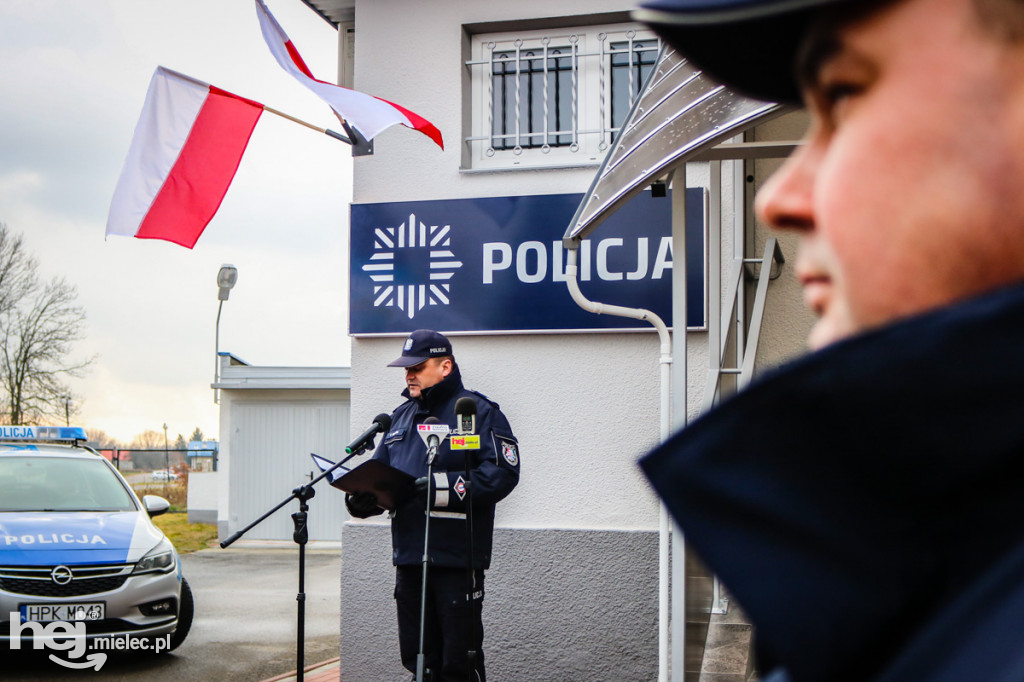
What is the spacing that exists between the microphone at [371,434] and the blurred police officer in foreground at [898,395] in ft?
16.9

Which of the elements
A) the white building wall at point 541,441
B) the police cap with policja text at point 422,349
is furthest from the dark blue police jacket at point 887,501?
the white building wall at point 541,441

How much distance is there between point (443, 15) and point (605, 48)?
1.05 metres

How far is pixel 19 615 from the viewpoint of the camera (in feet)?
24.0

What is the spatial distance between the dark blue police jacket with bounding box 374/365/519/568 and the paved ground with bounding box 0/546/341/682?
2.70 meters

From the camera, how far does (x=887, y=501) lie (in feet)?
1.75

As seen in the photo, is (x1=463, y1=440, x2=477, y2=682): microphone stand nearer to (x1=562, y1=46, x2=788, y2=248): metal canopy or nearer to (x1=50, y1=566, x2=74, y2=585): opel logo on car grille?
(x1=562, y1=46, x2=788, y2=248): metal canopy

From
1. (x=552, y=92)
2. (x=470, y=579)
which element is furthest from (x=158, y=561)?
(x=552, y=92)

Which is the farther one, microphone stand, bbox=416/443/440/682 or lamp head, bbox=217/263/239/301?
lamp head, bbox=217/263/239/301

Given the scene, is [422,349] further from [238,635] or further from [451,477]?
[238,635]

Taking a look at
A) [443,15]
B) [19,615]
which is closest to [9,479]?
[19,615]

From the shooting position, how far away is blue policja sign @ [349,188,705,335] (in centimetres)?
618

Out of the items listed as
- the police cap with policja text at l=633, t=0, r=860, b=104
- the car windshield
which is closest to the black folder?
the car windshield

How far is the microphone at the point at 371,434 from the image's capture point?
5711 mm

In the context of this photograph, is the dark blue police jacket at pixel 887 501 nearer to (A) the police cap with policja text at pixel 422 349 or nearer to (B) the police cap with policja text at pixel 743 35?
(B) the police cap with policja text at pixel 743 35
